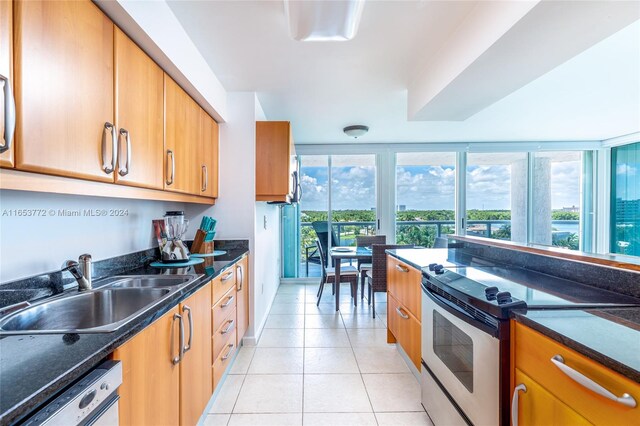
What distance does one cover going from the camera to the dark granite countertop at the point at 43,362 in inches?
21.6

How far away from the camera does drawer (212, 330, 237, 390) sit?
172 centimetres

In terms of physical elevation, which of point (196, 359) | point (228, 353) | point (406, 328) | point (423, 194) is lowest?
point (228, 353)

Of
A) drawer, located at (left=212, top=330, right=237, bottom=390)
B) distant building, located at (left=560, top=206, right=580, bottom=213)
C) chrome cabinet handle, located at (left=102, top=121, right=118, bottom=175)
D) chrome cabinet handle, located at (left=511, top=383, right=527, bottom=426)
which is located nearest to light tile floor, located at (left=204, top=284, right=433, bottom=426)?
drawer, located at (left=212, top=330, right=237, bottom=390)

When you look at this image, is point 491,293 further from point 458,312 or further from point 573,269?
point 573,269

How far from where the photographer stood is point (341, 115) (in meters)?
3.46

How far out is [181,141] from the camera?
6.19 feet

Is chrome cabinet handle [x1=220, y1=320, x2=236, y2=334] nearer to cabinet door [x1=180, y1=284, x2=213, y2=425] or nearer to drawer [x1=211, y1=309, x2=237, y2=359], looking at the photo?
drawer [x1=211, y1=309, x2=237, y2=359]

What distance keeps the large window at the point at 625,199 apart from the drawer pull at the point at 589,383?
19.3ft

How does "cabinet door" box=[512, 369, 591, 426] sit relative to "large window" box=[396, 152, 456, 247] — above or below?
below

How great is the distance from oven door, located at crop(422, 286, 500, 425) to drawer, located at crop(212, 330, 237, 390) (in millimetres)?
1275

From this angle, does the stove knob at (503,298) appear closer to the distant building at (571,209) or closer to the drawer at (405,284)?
the drawer at (405,284)

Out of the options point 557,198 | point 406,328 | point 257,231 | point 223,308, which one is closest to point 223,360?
point 223,308

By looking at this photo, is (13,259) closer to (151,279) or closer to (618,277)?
(151,279)

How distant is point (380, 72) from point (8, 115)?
2.31 metres
